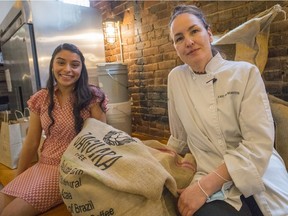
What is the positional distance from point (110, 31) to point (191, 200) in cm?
237

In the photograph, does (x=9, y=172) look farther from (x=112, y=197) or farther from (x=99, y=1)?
(x=99, y=1)

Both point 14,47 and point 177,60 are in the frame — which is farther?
point 14,47

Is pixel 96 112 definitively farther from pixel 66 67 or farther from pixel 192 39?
pixel 192 39

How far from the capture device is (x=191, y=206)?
0.72 m

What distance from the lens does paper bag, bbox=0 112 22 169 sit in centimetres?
194

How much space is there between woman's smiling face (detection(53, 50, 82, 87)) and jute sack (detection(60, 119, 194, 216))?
24.9 inches

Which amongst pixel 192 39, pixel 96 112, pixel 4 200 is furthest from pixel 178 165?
pixel 4 200

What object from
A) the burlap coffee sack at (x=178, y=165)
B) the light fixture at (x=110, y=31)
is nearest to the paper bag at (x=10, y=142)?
the light fixture at (x=110, y=31)

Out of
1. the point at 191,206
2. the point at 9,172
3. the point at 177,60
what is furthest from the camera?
the point at 177,60

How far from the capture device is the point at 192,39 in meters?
0.91

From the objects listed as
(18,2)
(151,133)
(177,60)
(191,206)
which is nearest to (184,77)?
(191,206)

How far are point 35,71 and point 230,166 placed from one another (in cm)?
202

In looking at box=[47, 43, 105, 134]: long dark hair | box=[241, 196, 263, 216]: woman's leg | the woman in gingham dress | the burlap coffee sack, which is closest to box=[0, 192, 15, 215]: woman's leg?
the woman in gingham dress

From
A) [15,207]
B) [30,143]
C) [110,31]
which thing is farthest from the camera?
[110,31]
